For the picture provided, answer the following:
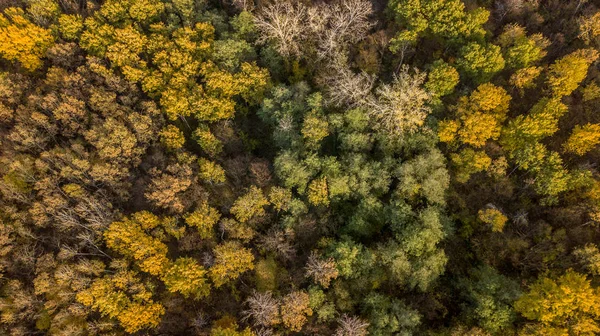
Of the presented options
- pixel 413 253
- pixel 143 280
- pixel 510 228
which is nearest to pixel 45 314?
pixel 143 280

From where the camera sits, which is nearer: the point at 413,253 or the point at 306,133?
the point at 413,253

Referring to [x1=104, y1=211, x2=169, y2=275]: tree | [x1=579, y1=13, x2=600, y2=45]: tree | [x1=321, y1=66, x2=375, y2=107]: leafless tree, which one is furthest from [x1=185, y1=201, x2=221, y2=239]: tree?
[x1=579, y1=13, x2=600, y2=45]: tree

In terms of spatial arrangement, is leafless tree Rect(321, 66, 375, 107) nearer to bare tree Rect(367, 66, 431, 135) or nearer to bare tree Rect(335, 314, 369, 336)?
bare tree Rect(367, 66, 431, 135)

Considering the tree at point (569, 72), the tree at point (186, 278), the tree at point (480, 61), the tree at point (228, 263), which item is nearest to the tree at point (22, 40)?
the tree at point (186, 278)

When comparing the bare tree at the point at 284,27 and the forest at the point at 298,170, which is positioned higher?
the bare tree at the point at 284,27

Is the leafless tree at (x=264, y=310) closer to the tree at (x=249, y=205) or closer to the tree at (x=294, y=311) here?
the tree at (x=294, y=311)

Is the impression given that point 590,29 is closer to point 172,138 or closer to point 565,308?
point 565,308

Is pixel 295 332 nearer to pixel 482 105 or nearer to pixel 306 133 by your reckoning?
pixel 306 133
